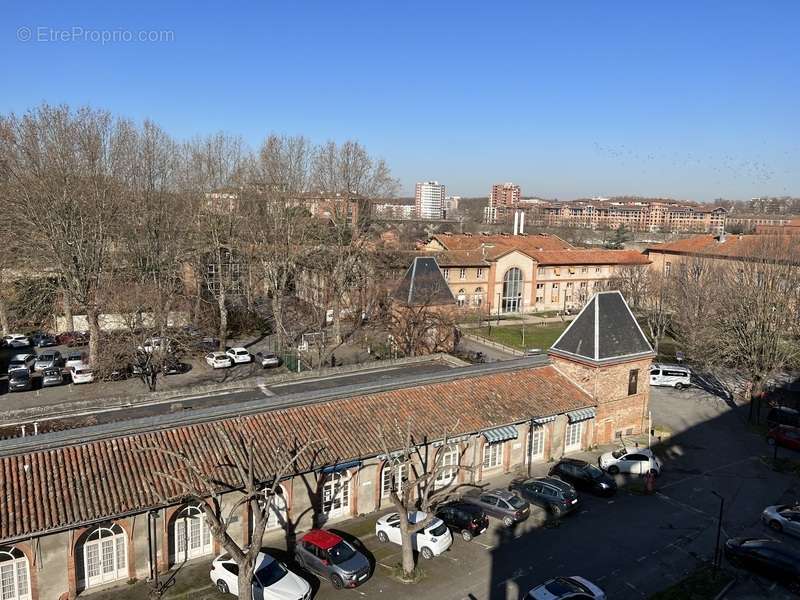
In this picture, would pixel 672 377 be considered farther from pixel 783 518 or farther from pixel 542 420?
pixel 783 518

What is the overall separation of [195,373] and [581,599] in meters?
32.5

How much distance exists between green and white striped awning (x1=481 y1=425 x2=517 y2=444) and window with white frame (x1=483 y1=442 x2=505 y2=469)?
23.9 inches

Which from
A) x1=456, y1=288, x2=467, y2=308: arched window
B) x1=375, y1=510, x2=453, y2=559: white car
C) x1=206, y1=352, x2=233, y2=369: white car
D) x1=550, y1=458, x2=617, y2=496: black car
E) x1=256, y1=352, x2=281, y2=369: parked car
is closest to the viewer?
x1=375, y1=510, x2=453, y2=559: white car

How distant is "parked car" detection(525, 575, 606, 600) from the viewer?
1650 centimetres

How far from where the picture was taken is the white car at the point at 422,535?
19891mm

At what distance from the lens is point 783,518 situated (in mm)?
22188

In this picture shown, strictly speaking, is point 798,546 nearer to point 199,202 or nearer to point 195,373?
point 195,373

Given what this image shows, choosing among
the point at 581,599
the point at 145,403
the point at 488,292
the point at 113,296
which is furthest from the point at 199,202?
the point at 581,599

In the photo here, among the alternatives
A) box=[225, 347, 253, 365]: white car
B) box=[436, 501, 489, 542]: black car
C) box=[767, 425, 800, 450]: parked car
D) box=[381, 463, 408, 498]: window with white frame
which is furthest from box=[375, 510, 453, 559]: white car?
box=[225, 347, 253, 365]: white car

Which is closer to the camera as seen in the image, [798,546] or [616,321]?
[798,546]

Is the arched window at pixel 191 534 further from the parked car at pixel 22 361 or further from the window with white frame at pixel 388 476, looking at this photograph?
the parked car at pixel 22 361

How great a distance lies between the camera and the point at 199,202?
157 feet

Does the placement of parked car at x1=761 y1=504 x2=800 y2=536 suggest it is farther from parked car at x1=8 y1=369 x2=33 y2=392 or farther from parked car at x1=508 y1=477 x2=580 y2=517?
parked car at x1=8 y1=369 x2=33 y2=392

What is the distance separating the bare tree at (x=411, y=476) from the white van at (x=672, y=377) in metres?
22.7
